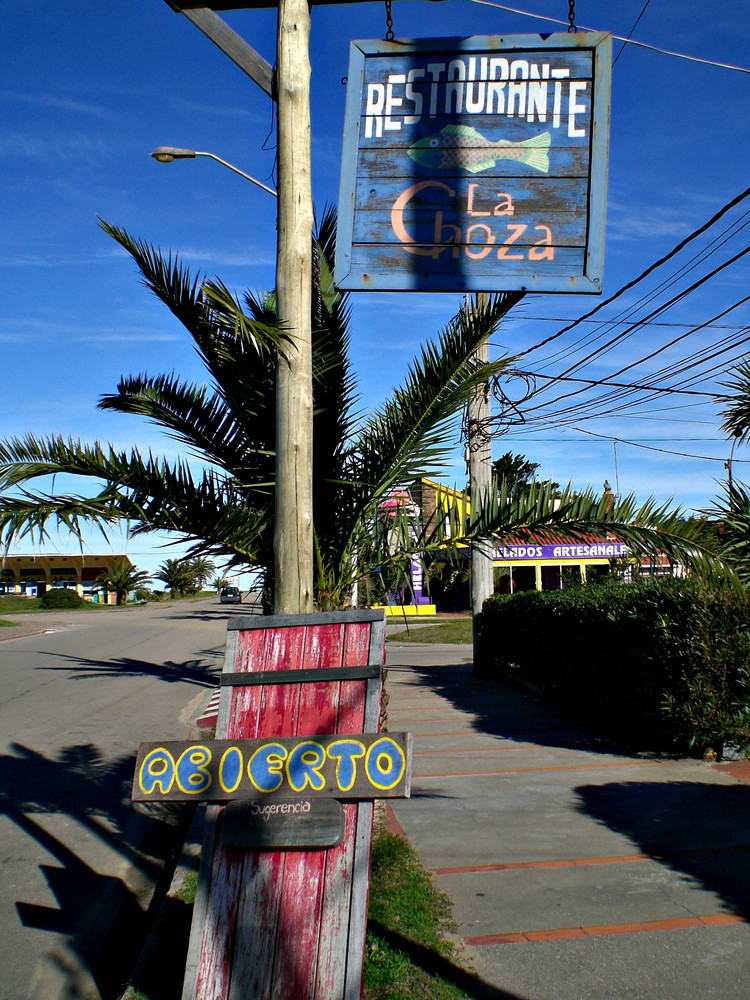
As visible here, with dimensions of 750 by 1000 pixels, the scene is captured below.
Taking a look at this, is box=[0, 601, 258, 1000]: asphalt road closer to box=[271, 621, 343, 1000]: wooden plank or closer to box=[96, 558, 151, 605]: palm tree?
box=[271, 621, 343, 1000]: wooden plank

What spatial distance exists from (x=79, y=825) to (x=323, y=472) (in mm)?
3897

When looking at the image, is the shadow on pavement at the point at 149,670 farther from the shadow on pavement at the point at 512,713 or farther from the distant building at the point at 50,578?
the distant building at the point at 50,578

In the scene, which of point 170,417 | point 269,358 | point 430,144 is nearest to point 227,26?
point 430,144

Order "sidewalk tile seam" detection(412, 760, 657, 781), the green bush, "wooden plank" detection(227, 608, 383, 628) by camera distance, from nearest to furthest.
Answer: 1. "wooden plank" detection(227, 608, 383, 628)
2. "sidewalk tile seam" detection(412, 760, 657, 781)
3. the green bush

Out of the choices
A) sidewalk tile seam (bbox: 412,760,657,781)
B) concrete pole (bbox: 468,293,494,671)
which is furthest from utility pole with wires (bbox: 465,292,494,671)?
sidewalk tile seam (bbox: 412,760,657,781)

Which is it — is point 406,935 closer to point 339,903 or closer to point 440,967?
point 440,967

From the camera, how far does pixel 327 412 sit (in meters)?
5.64

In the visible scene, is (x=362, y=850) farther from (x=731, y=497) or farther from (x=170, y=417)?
(x=731, y=497)

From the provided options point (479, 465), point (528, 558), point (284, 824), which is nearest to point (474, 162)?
point (284, 824)

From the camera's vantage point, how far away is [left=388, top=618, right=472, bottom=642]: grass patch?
25641 mm

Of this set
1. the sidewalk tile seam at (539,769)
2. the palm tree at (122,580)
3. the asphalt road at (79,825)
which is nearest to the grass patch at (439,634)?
the asphalt road at (79,825)

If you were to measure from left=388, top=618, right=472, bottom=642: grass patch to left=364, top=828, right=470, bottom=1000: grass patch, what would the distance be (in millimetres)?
18765

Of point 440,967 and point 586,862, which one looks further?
point 586,862

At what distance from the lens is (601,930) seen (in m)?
4.18
